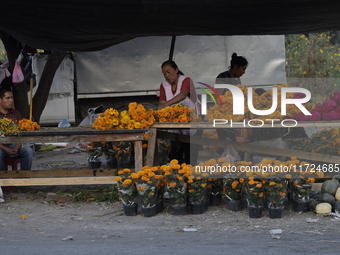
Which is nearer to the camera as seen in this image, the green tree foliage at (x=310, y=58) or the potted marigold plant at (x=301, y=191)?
the potted marigold plant at (x=301, y=191)

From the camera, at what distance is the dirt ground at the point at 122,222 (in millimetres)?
5379

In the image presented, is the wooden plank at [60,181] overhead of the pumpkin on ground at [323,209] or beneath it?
overhead

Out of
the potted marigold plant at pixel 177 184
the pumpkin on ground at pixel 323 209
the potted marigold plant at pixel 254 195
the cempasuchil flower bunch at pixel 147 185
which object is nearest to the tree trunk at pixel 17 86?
the cempasuchil flower bunch at pixel 147 185

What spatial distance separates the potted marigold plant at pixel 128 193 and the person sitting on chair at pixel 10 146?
2309mm

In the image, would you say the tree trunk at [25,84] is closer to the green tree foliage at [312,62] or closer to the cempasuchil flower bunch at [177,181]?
the cempasuchil flower bunch at [177,181]

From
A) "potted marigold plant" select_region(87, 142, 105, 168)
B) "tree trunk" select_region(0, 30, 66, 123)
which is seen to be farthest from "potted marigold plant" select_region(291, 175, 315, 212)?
"tree trunk" select_region(0, 30, 66, 123)

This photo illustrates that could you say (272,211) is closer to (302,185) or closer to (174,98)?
(302,185)

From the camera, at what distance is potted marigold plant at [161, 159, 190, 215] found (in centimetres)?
599

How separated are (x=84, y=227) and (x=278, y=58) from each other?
8918mm

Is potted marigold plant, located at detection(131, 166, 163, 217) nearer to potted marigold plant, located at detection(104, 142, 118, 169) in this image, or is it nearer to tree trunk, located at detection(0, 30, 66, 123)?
potted marigold plant, located at detection(104, 142, 118, 169)

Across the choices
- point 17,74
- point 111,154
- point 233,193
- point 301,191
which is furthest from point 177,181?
point 17,74

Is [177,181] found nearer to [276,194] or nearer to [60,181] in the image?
[276,194]

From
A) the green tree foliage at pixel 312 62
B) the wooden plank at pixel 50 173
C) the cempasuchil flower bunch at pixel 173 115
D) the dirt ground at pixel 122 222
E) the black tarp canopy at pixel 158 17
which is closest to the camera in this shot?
the dirt ground at pixel 122 222

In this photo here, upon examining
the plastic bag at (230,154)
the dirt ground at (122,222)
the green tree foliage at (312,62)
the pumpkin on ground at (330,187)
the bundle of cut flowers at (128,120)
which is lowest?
the dirt ground at (122,222)
